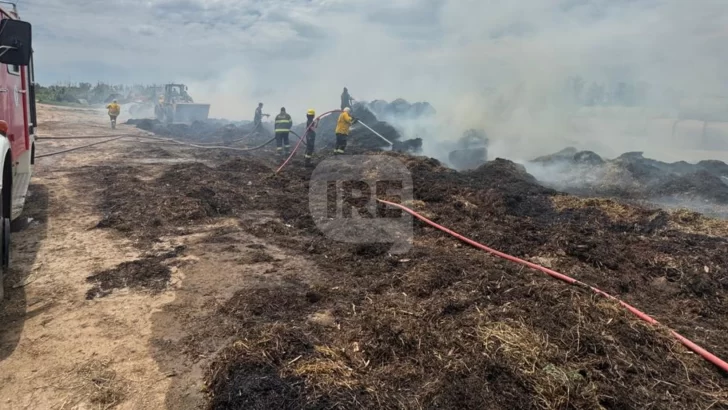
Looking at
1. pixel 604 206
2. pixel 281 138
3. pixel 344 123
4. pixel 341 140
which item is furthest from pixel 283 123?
pixel 604 206

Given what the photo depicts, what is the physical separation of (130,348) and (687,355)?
173 inches

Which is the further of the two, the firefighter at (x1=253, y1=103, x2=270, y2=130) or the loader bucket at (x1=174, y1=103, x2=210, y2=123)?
the loader bucket at (x1=174, y1=103, x2=210, y2=123)

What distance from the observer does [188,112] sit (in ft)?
103

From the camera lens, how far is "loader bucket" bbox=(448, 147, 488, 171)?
17.5 m

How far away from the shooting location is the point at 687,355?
3.31m

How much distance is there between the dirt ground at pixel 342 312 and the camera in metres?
2.85

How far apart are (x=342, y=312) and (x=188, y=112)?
102 ft

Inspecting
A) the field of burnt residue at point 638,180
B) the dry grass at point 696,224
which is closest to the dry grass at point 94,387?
the dry grass at point 696,224

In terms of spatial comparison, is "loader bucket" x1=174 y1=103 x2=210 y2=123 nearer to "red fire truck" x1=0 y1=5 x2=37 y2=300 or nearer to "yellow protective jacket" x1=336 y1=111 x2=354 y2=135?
"yellow protective jacket" x1=336 y1=111 x2=354 y2=135

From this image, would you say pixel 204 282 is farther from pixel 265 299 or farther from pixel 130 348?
pixel 130 348

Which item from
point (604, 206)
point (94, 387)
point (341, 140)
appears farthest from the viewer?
point (341, 140)

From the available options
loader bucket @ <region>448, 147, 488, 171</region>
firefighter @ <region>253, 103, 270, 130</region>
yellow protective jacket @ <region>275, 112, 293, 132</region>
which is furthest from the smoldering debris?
yellow protective jacket @ <region>275, 112, 293, 132</region>
